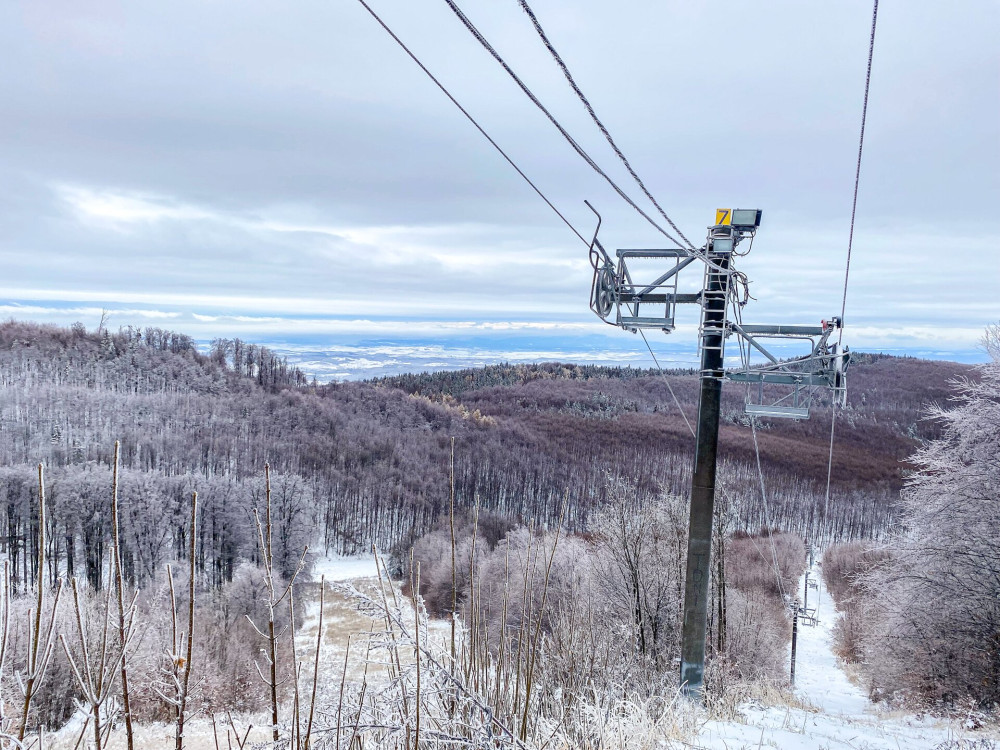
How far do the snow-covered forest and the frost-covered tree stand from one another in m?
0.06

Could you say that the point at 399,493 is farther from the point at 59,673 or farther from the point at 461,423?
the point at 59,673

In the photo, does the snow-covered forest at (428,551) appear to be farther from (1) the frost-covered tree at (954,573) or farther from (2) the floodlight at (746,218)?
(2) the floodlight at (746,218)

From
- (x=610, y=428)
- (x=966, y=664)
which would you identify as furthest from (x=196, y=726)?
(x=610, y=428)

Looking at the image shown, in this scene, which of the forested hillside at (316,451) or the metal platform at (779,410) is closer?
the metal platform at (779,410)

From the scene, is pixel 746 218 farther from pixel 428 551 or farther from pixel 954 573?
pixel 428 551

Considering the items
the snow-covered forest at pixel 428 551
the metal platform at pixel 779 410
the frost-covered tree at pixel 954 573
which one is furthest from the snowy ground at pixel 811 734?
the frost-covered tree at pixel 954 573

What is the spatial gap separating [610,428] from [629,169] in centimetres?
11342

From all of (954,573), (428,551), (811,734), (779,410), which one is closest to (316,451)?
(428,551)

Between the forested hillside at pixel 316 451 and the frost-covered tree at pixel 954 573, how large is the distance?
3.47 m

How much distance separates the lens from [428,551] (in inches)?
1740

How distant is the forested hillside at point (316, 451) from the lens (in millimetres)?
45188

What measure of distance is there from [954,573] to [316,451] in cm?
7928

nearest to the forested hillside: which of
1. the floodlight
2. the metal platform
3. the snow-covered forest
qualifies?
the snow-covered forest

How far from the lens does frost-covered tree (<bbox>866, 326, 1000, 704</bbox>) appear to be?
37.3 ft
